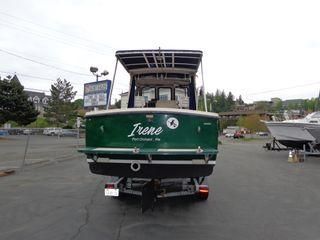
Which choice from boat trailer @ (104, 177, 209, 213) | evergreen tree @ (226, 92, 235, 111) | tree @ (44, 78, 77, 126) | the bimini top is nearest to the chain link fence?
the bimini top

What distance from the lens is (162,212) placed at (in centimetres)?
686

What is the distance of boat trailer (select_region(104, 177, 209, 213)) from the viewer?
6364 mm

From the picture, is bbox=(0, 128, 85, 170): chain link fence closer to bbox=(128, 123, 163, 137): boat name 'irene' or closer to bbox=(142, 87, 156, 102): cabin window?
bbox=(142, 87, 156, 102): cabin window

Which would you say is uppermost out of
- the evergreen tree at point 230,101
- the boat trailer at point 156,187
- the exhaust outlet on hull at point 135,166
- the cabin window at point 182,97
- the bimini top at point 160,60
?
the evergreen tree at point 230,101

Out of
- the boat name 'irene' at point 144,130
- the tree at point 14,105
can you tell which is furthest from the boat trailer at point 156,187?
the tree at point 14,105

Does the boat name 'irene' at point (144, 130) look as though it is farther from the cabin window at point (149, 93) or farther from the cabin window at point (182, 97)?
the cabin window at point (149, 93)

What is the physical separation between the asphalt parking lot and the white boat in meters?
7.72

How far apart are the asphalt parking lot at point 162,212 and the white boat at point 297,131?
7723 millimetres

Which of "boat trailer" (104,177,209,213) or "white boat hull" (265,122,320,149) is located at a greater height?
"white boat hull" (265,122,320,149)

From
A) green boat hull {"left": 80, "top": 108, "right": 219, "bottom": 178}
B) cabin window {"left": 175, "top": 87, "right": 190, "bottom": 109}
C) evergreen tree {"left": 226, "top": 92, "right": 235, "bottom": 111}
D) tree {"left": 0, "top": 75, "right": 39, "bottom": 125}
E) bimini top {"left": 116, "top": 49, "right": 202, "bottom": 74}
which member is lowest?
green boat hull {"left": 80, "top": 108, "right": 219, "bottom": 178}

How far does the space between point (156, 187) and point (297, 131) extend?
45.3 feet

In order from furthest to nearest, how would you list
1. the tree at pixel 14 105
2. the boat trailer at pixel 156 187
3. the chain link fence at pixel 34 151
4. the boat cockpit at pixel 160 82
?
the tree at pixel 14 105, the chain link fence at pixel 34 151, the boat cockpit at pixel 160 82, the boat trailer at pixel 156 187

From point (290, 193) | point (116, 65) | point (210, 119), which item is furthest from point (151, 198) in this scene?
point (290, 193)

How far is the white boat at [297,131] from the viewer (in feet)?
58.6
